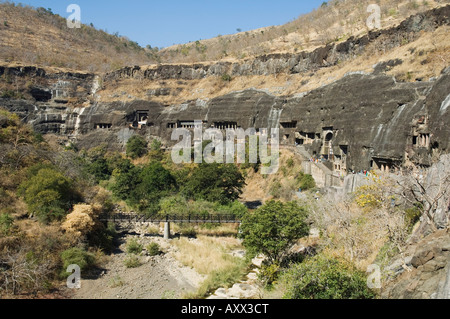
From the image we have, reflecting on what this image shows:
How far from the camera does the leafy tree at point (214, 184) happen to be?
114 ft

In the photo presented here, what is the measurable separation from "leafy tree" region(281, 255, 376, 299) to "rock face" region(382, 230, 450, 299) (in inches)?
39.7

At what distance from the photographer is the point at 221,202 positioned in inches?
1329

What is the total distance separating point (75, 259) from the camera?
22.8 m

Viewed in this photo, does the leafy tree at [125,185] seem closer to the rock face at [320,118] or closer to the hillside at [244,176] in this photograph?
the hillside at [244,176]

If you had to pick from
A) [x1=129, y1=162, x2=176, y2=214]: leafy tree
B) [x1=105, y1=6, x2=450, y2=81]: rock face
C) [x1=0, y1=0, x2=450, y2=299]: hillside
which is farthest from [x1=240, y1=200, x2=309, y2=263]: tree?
[x1=105, y1=6, x2=450, y2=81]: rock face

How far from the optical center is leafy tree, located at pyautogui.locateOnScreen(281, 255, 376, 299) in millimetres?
14859

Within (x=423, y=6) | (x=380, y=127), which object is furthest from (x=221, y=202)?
(x=423, y=6)

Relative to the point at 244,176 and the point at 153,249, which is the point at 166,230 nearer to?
the point at 153,249

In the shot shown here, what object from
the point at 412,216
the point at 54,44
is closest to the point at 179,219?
the point at 412,216

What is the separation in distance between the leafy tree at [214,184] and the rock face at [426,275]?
822 inches

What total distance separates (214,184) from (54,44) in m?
70.3

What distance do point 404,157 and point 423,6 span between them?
4965 cm

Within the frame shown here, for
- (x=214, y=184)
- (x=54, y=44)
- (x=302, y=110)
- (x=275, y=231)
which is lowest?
(x=275, y=231)
